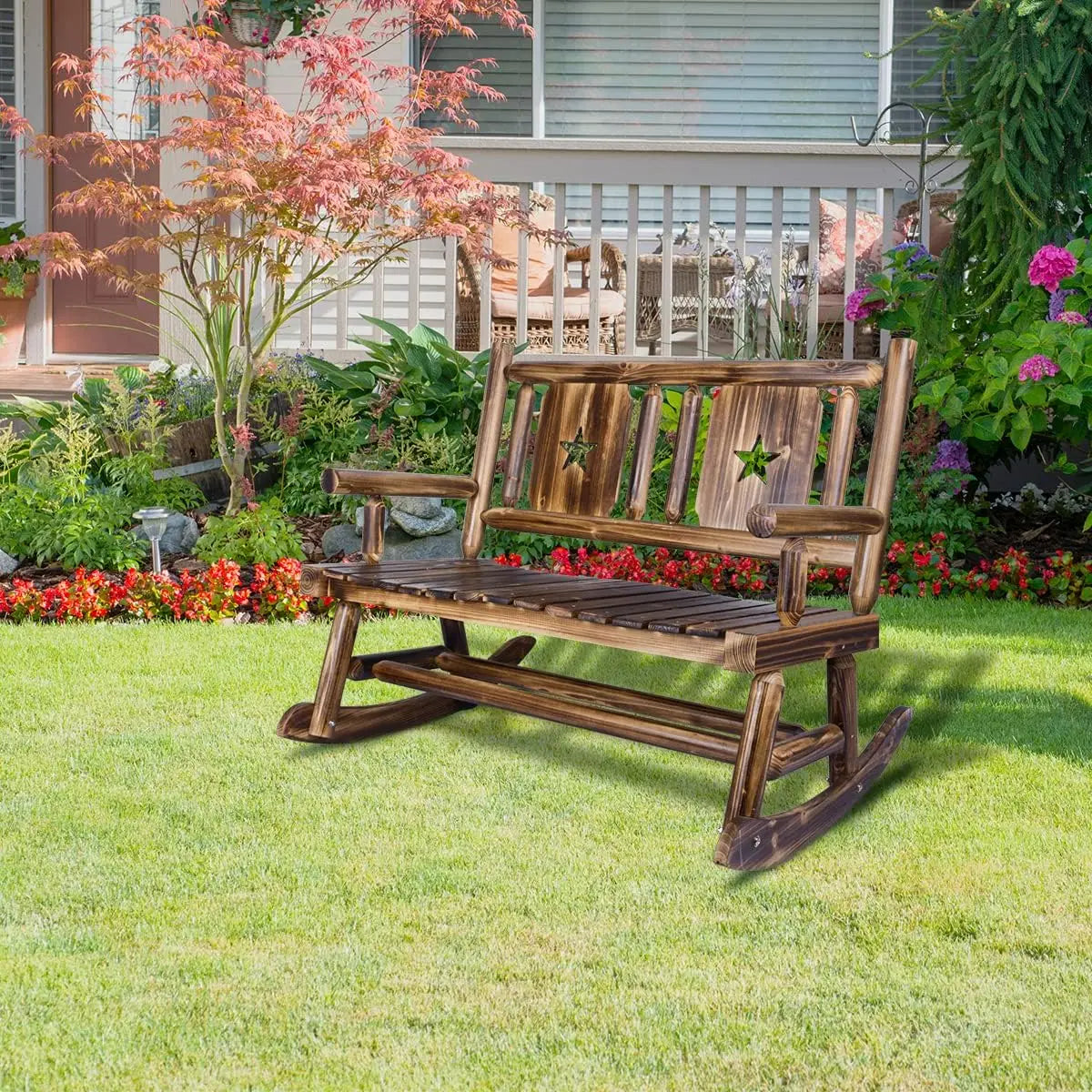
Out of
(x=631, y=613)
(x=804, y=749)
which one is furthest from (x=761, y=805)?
(x=631, y=613)

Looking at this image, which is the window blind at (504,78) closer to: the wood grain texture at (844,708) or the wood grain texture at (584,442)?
the wood grain texture at (584,442)

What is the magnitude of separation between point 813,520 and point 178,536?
3312mm

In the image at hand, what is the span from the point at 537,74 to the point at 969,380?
595cm

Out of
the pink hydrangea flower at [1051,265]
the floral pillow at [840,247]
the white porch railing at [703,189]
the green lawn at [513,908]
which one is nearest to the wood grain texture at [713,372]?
the green lawn at [513,908]

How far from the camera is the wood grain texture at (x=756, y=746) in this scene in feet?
8.69

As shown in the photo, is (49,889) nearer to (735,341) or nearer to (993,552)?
(993,552)

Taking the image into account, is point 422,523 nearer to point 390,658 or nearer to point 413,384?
point 413,384

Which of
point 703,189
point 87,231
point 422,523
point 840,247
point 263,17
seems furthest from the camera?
point 87,231

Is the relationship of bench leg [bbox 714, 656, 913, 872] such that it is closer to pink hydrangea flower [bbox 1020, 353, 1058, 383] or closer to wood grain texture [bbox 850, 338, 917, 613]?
wood grain texture [bbox 850, 338, 917, 613]

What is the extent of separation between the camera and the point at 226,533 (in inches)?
205

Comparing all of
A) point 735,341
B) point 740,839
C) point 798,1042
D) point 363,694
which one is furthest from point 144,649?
Answer: point 735,341

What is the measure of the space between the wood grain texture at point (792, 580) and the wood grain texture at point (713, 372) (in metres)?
0.55

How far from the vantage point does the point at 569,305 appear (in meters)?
7.50

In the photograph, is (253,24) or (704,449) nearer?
(704,449)
